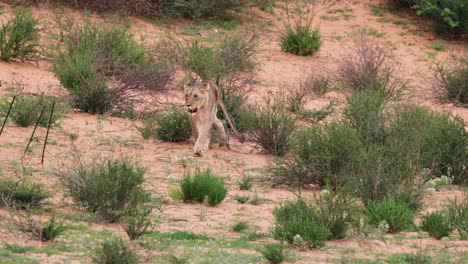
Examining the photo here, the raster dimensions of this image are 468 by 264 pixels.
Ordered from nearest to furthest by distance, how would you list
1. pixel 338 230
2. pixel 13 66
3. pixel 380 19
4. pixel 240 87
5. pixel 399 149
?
1. pixel 338 230
2. pixel 399 149
3. pixel 240 87
4. pixel 13 66
5. pixel 380 19

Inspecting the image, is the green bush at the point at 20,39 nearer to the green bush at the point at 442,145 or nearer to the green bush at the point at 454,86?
the green bush at the point at 442,145

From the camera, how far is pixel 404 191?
1099 centimetres

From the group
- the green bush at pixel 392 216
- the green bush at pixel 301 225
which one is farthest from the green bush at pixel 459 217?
the green bush at pixel 301 225

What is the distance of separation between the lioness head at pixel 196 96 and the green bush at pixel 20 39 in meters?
6.06

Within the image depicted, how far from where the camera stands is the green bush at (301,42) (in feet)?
74.3

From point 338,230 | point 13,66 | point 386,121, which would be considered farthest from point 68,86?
point 338,230

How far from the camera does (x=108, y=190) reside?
32.0ft

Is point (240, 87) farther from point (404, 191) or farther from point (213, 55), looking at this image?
point (404, 191)

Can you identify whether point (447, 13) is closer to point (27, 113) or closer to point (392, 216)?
point (27, 113)

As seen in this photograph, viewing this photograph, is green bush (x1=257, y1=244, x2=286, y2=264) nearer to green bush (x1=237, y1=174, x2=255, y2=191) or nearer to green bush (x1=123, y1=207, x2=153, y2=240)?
green bush (x1=123, y1=207, x2=153, y2=240)

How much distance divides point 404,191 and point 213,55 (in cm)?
807

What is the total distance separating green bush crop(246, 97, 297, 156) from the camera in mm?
14539

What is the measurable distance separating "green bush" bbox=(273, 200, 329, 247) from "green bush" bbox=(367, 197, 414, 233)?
2.60ft

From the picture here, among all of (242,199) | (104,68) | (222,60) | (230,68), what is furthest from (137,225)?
(104,68)
